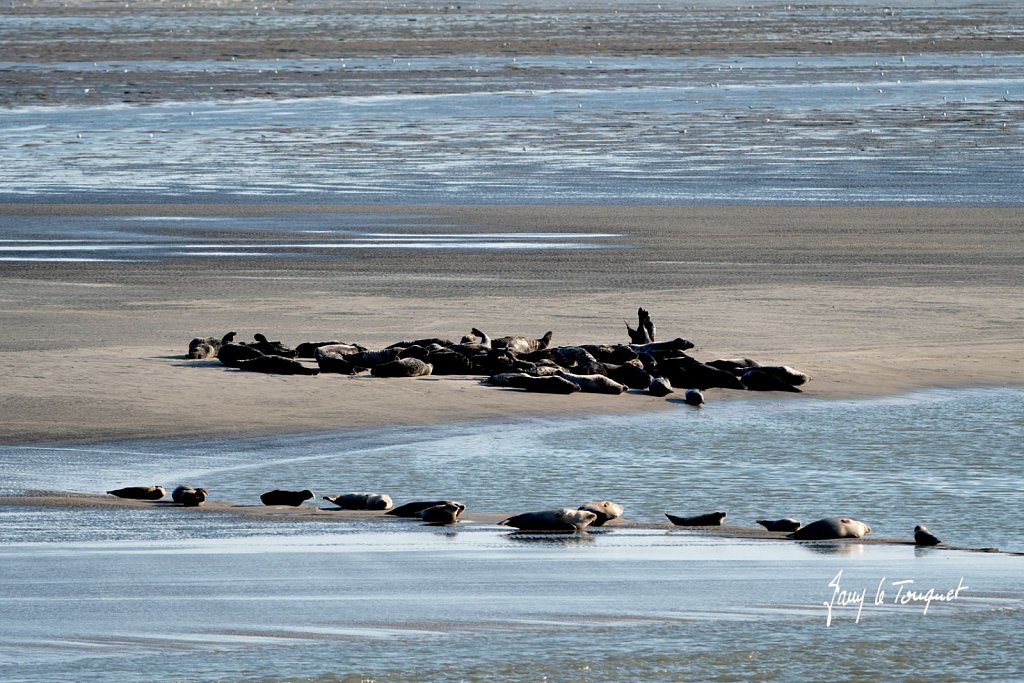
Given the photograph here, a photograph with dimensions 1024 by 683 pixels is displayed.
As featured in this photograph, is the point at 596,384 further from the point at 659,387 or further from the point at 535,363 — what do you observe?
the point at 535,363

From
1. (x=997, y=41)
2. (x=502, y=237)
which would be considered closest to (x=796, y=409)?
(x=502, y=237)

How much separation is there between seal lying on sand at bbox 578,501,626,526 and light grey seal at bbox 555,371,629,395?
3.87m

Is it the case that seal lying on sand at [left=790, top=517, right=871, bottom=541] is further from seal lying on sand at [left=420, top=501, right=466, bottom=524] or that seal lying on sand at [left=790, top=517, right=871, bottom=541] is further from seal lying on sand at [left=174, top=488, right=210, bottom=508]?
seal lying on sand at [left=174, top=488, right=210, bottom=508]

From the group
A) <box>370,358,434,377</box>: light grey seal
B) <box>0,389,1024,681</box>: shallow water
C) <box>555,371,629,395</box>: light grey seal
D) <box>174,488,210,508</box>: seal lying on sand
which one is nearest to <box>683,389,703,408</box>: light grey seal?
<box>555,371,629,395</box>: light grey seal

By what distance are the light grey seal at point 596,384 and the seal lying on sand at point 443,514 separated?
13.0 ft

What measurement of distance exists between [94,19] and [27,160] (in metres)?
80.1

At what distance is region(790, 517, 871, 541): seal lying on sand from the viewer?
8.48 metres

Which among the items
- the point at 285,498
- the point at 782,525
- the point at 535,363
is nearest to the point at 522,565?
the point at 782,525

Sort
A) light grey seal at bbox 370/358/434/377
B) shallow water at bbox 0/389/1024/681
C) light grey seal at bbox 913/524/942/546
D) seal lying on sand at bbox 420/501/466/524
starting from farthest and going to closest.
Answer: light grey seal at bbox 370/358/434/377 → seal lying on sand at bbox 420/501/466/524 → light grey seal at bbox 913/524/942/546 → shallow water at bbox 0/389/1024/681

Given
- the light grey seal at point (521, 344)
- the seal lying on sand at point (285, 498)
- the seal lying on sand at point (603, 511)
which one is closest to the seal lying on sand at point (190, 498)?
the seal lying on sand at point (285, 498)

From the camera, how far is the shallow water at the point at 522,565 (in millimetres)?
6664

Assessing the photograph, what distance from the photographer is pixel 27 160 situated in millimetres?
32656

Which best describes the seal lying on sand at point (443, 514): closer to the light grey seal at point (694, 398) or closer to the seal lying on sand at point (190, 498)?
the seal lying on sand at point (190, 498)

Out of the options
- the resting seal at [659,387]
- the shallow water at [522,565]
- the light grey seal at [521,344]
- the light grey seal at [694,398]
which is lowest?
the shallow water at [522,565]
